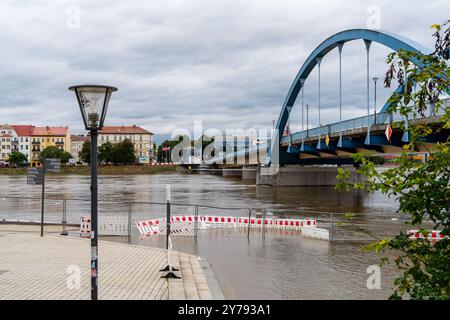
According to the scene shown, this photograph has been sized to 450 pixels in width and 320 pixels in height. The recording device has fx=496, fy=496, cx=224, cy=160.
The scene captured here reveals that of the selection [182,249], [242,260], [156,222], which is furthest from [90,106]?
[156,222]

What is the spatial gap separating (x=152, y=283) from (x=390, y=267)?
606 centimetres

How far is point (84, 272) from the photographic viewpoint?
10.7 meters

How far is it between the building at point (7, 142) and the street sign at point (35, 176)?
167357 mm

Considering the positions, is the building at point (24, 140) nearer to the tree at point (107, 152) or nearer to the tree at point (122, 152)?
the tree at point (107, 152)

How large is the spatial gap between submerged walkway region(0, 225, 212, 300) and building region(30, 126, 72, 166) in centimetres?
17111

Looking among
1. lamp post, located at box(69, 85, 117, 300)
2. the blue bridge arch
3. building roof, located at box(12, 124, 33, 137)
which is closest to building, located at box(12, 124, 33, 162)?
building roof, located at box(12, 124, 33, 137)

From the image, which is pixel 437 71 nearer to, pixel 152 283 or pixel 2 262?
pixel 152 283

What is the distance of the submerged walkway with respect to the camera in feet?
29.3

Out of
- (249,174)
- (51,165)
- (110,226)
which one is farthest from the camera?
(249,174)

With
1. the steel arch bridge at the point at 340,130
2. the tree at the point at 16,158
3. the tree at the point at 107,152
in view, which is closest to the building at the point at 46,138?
the tree at the point at 16,158

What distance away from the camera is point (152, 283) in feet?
31.9

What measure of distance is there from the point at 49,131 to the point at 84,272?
179037mm

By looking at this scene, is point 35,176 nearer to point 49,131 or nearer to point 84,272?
point 84,272

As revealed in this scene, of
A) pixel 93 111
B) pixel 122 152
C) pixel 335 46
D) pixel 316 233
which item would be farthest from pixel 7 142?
pixel 93 111
